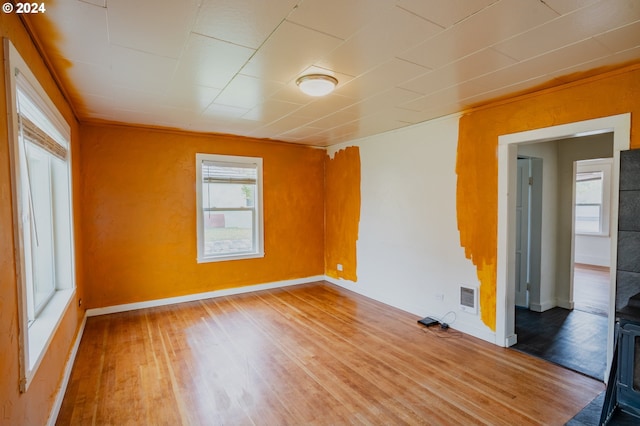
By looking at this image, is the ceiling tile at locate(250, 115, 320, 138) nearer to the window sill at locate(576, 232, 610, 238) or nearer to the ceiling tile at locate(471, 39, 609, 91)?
the ceiling tile at locate(471, 39, 609, 91)

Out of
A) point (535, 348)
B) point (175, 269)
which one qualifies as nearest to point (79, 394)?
point (175, 269)

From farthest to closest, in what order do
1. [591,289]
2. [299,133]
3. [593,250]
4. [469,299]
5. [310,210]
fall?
[593,250], [310,210], [591,289], [299,133], [469,299]

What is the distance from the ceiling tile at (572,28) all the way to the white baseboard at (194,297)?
4532 mm

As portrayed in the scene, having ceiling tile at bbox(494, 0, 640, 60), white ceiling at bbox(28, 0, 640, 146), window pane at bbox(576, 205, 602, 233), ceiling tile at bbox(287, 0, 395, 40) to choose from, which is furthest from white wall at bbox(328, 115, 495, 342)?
window pane at bbox(576, 205, 602, 233)

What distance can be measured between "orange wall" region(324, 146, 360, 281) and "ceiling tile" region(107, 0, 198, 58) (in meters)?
3.52

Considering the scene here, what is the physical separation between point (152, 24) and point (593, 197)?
371 inches

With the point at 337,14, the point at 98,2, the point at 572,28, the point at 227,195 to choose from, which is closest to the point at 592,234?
the point at 572,28

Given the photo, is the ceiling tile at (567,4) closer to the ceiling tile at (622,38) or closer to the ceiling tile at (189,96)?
the ceiling tile at (622,38)

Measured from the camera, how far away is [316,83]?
8.45ft

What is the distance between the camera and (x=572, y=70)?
8.12ft

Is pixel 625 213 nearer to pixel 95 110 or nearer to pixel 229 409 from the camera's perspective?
pixel 229 409

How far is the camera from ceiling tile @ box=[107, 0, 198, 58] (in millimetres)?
1644

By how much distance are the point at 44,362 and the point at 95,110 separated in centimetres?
268

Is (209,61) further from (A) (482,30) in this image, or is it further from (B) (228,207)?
(B) (228,207)
